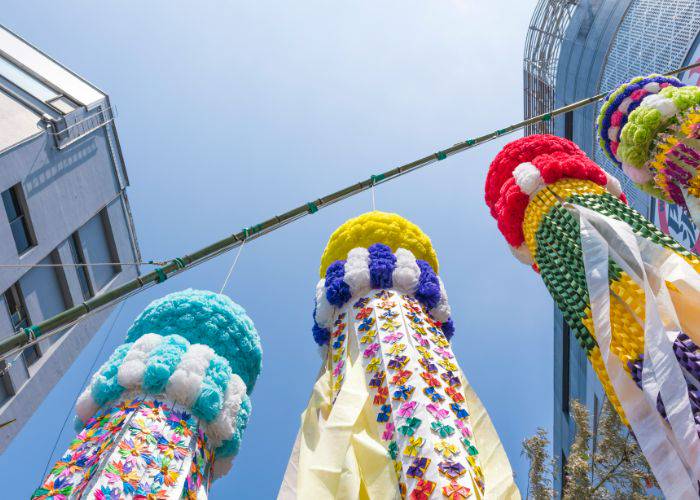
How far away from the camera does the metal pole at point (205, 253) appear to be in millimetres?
2193

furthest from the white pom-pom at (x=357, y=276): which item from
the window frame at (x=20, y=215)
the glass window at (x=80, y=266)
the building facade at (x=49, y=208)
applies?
the glass window at (x=80, y=266)

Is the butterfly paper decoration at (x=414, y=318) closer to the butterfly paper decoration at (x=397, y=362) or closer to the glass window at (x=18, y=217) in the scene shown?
the butterfly paper decoration at (x=397, y=362)

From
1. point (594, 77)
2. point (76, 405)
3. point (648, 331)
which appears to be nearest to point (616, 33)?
point (594, 77)

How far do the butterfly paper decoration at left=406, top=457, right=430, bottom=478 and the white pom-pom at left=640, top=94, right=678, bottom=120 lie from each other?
381 centimetres

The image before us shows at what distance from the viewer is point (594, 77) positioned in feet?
43.4

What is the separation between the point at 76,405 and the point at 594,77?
13.2 meters

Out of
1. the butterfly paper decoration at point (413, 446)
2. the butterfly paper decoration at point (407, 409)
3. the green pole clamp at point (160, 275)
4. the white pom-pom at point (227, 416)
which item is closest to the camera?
the green pole clamp at point (160, 275)

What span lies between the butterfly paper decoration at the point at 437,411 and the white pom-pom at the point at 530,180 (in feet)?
8.10

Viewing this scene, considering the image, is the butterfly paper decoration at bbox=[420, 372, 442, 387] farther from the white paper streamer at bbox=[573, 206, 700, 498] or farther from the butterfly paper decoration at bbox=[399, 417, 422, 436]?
the white paper streamer at bbox=[573, 206, 700, 498]

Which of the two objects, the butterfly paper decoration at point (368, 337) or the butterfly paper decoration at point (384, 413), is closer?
the butterfly paper decoration at point (384, 413)

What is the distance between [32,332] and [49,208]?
28.1 ft

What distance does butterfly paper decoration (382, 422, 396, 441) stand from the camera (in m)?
3.73

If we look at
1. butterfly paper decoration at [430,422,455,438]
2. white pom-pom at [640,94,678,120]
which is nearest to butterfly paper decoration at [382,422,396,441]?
butterfly paper decoration at [430,422,455,438]

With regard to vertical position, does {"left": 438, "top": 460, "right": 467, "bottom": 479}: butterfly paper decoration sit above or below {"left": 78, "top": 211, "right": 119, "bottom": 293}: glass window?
below
